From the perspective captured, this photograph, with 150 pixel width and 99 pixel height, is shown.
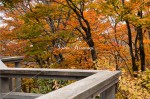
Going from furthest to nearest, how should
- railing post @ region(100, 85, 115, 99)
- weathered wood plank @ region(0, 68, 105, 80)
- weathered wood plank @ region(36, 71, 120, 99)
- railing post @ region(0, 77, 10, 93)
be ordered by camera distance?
railing post @ region(0, 77, 10, 93) < weathered wood plank @ region(0, 68, 105, 80) < railing post @ region(100, 85, 115, 99) < weathered wood plank @ region(36, 71, 120, 99)

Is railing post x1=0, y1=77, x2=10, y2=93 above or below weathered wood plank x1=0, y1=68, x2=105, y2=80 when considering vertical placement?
below

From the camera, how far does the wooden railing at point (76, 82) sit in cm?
158

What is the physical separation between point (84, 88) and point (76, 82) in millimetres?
210

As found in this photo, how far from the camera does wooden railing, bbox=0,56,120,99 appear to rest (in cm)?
158

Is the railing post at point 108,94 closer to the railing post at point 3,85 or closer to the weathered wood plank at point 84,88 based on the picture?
the weathered wood plank at point 84,88

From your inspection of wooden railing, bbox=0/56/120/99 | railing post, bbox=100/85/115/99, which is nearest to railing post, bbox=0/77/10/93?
wooden railing, bbox=0/56/120/99

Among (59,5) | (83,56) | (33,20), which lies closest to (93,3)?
(59,5)

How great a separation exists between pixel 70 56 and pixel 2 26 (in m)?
4.06

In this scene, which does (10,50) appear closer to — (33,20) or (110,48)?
(33,20)

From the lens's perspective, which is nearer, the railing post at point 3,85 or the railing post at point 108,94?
the railing post at point 108,94

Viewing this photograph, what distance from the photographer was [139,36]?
1103 centimetres

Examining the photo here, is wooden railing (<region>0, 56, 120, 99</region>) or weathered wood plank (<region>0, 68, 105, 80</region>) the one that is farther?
weathered wood plank (<region>0, 68, 105, 80</region>)

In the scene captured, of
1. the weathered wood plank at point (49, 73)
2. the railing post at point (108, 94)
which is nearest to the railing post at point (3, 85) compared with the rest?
the weathered wood plank at point (49, 73)

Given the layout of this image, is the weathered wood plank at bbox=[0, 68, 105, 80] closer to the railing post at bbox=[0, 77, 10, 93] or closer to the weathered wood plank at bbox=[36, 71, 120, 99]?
the railing post at bbox=[0, 77, 10, 93]
